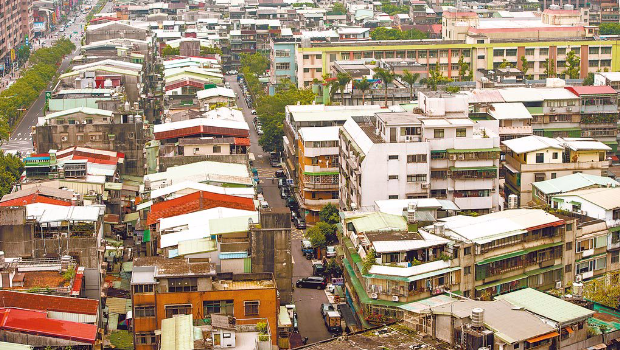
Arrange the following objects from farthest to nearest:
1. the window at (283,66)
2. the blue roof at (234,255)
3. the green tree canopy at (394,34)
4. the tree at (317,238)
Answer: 1. the green tree canopy at (394,34)
2. the window at (283,66)
3. the tree at (317,238)
4. the blue roof at (234,255)

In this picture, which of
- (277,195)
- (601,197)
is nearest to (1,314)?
(601,197)

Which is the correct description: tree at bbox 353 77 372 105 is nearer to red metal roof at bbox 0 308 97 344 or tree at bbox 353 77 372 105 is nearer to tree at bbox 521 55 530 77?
tree at bbox 521 55 530 77

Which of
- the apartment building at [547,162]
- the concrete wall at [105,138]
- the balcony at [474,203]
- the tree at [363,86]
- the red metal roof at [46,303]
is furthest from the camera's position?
the tree at [363,86]

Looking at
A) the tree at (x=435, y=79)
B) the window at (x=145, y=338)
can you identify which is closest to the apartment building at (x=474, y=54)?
the tree at (x=435, y=79)

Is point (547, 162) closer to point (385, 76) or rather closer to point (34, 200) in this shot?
point (385, 76)

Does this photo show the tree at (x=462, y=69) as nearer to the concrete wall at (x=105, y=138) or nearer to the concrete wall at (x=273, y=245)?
the concrete wall at (x=105, y=138)

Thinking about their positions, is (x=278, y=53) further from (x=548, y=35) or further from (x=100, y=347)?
(x=100, y=347)
